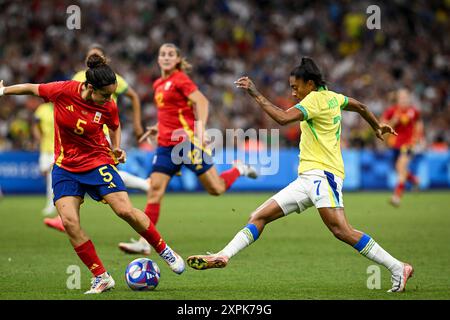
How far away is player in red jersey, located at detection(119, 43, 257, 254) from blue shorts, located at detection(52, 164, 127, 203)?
280 centimetres

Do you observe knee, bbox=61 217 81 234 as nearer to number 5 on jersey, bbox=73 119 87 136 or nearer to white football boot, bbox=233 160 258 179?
number 5 on jersey, bbox=73 119 87 136

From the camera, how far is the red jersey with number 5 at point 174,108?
1087cm

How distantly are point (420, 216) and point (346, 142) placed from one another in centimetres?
852

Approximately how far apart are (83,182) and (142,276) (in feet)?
3.40

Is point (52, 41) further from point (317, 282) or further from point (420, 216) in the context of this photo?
point (317, 282)

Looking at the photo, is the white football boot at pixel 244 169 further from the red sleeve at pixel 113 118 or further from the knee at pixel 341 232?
the knee at pixel 341 232

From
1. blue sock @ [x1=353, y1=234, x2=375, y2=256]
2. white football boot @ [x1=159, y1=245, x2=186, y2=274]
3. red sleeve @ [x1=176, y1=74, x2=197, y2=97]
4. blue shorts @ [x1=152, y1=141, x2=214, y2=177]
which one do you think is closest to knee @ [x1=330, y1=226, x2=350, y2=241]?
blue sock @ [x1=353, y1=234, x2=375, y2=256]

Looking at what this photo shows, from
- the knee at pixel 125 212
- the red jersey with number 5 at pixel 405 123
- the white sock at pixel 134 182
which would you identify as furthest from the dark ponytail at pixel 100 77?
the red jersey with number 5 at pixel 405 123

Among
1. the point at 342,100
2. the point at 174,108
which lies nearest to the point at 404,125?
the point at 174,108

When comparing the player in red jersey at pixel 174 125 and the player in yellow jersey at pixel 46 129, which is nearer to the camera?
the player in red jersey at pixel 174 125

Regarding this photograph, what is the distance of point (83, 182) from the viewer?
7.81m

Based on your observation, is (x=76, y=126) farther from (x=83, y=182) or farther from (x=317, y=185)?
(x=317, y=185)
